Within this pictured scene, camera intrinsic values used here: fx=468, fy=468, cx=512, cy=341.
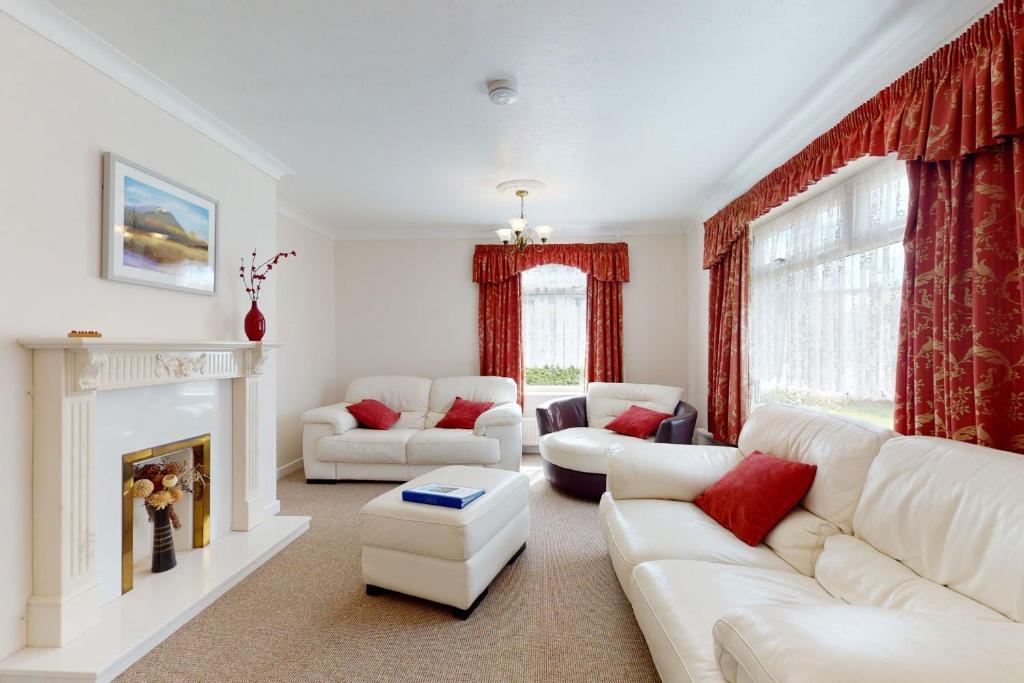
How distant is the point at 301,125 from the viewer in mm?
2838

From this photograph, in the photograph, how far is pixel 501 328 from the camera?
5.38 metres

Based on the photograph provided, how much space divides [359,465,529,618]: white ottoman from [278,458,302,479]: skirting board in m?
2.57

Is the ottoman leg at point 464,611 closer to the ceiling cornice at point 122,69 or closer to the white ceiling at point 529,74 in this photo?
the white ceiling at point 529,74

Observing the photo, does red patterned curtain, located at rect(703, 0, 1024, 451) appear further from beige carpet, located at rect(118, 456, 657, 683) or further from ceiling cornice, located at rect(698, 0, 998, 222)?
beige carpet, located at rect(118, 456, 657, 683)

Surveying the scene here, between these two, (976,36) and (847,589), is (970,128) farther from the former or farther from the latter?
(847,589)

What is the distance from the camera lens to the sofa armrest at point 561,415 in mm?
4438

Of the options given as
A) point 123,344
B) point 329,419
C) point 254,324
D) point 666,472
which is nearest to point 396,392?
point 329,419

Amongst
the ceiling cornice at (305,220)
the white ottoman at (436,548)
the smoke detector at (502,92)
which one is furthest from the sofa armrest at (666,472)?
the ceiling cornice at (305,220)

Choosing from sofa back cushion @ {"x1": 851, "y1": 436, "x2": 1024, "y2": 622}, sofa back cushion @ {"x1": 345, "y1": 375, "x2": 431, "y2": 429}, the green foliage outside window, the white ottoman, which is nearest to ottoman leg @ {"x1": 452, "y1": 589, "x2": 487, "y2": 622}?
the white ottoman

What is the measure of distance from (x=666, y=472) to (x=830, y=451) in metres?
0.76

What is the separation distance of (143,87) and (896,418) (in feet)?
12.8

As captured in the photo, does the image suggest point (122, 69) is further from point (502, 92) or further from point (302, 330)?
point (302, 330)

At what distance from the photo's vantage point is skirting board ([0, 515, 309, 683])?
5.65 ft

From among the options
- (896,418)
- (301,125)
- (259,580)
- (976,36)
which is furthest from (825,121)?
(259,580)
